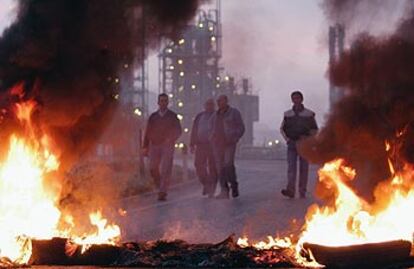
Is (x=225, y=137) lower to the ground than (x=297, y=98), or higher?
lower

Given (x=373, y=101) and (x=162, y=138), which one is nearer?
(x=373, y=101)

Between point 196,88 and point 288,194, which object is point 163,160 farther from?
point 196,88

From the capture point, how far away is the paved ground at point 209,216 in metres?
9.40

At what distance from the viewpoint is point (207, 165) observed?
1486 centimetres

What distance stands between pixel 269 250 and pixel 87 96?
2.91 m

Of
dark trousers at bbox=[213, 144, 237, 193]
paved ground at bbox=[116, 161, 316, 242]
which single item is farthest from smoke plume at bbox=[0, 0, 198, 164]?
dark trousers at bbox=[213, 144, 237, 193]

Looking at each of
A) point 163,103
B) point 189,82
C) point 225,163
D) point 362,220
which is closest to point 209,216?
point 225,163

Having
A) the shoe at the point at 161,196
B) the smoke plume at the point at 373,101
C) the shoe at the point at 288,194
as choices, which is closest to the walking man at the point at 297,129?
the shoe at the point at 288,194

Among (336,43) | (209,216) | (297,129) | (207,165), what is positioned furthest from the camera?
(207,165)

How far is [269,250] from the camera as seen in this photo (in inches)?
270

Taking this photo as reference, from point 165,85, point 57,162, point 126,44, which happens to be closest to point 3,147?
point 57,162

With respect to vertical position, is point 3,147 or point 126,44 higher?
point 126,44

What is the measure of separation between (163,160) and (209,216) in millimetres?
3057

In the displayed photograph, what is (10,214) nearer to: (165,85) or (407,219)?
(407,219)
